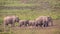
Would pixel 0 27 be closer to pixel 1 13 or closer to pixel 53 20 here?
pixel 1 13

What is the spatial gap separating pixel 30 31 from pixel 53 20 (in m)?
0.30

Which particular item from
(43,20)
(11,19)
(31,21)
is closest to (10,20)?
(11,19)

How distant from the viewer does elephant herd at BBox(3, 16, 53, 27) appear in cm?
176

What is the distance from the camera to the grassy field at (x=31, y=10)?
175cm

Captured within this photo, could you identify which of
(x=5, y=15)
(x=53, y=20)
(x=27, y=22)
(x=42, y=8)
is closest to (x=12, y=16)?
(x=5, y=15)

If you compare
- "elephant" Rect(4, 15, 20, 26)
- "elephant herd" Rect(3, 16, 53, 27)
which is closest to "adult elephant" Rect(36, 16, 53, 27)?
"elephant herd" Rect(3, 16, 53, 27)

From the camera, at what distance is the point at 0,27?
174 centimetres

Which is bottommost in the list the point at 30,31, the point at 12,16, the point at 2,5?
the point at 30,31

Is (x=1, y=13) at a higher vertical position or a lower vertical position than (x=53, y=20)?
higher

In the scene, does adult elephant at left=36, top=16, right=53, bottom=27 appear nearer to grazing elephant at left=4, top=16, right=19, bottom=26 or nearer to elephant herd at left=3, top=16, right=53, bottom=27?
elephant herd at left=3, top=16, right=53, bottom=27

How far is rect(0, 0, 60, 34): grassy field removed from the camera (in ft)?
5.75

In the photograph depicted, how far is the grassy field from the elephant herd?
1.5 inches

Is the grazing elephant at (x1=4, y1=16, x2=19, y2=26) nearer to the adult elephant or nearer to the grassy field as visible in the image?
the grassy field

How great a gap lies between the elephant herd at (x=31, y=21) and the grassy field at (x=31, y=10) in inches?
1.5
